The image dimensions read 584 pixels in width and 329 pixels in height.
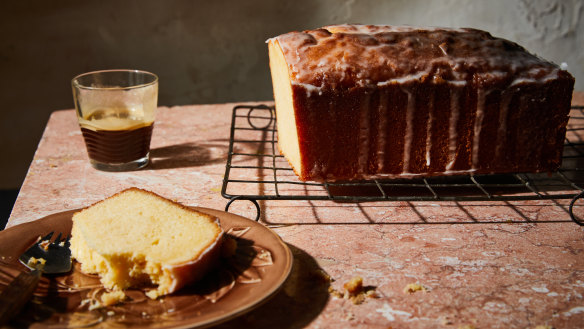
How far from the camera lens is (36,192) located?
152cm

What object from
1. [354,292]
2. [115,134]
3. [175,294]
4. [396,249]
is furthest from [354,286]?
[115,134]

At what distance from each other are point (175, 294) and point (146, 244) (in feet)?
0.35

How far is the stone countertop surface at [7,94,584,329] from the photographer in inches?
38.8

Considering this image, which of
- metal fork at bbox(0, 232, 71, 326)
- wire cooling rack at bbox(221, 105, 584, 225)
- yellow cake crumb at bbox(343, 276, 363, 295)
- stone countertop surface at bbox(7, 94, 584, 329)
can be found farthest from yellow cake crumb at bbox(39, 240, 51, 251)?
Answer: yellow cake crumb at bbox(343, 276, 363, 295)

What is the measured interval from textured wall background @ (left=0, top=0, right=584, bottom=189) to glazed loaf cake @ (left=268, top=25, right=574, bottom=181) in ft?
5.92

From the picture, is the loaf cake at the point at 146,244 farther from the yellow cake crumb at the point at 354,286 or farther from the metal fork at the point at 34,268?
the yellow cake crumb at the point at 354,286

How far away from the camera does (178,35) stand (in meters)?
3.26

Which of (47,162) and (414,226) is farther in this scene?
(47,162)

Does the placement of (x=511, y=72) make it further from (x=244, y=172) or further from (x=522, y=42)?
(x=522, y=42)

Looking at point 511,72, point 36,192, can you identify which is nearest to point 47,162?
point 36,192

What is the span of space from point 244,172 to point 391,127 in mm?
456

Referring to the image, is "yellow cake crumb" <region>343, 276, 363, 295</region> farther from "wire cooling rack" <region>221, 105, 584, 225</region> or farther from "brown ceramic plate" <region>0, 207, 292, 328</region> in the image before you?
"wire cooling rack" <region>221, 105, 584, 225</region>

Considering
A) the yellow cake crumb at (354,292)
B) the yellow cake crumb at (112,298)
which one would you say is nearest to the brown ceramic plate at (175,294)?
the yellow cake crumb at (112,298)

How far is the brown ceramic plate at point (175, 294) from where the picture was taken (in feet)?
2.83
